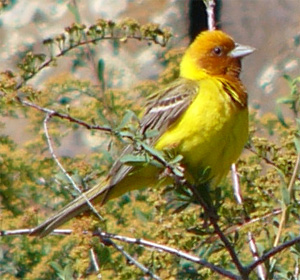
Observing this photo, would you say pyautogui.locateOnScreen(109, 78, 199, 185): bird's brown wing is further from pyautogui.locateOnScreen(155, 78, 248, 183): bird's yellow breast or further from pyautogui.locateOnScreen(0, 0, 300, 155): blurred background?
pyautogui.locateOnScreen(0, 0, 300, 155): blurred background

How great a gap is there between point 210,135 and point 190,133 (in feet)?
0.25

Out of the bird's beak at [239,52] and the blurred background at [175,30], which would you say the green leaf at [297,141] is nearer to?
the bird's beak at [239,52]

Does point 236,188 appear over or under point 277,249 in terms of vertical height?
under

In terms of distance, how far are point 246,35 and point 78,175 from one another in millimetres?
4526

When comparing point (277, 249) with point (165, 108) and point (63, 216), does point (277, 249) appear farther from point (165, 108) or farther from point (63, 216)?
point (165, 108)

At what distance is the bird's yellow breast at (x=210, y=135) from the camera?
3230mm

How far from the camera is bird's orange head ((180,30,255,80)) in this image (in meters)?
3.78

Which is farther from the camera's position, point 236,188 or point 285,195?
point 236,188

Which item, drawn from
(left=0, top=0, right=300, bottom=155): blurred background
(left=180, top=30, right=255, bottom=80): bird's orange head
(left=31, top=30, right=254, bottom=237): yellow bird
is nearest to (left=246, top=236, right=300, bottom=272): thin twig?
(left=31, top=30, right=254, bottom=237): yellow bird

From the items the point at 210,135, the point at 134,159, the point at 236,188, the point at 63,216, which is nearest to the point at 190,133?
the point at 210,135

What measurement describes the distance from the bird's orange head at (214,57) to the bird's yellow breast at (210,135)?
0.41m

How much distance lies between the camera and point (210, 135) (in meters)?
3.25

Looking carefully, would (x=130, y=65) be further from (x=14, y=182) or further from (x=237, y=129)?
(x=237, y=129)

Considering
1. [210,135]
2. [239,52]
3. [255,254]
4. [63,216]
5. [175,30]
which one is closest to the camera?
[255,254]
